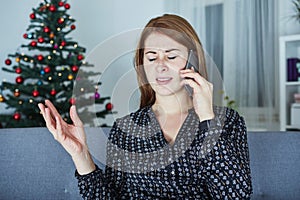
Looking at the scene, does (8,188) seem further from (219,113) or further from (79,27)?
(79,27)

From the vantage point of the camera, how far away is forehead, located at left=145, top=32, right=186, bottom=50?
829mm

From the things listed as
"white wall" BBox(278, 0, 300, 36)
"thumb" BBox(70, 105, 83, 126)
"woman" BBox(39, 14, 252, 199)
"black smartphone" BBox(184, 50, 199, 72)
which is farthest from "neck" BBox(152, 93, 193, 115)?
"white wall" BBox(278, 0, 300, 36)

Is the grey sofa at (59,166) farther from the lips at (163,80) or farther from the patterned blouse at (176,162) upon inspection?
the lips at (163,80)

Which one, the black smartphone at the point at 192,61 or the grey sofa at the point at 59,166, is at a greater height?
the black smartphone at the point at 192,61

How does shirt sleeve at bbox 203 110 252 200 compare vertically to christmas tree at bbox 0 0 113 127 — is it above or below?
below

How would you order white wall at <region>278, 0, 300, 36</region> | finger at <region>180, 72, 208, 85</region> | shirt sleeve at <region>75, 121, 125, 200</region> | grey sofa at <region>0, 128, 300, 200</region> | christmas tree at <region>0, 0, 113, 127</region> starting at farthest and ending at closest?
white wall at <region>278, 0, 300, 36</region> → christmas tree at <region>0, 0, 113, 127</region> → grey sofa at <region>0, 128, 300, 200</region> → shirt sleeve at <region>75, 121, 125, 200</region> → finger at <region>180, 72, 208, 85</region>

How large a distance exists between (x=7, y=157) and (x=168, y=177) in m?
0.64

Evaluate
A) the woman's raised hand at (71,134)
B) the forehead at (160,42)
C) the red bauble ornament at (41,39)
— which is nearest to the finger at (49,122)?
the woman's raised hand at (71,134)

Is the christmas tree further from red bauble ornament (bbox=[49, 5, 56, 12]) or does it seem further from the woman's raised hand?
the woman's raised hand

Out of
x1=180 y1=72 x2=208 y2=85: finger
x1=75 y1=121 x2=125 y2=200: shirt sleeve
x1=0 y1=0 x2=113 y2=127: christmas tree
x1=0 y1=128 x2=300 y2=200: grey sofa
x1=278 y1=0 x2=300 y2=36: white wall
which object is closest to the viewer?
x1=180 y1=72 x2=208 y2=85: finger

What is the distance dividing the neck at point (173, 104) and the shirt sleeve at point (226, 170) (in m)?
0.14

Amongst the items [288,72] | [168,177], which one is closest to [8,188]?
[168,177]

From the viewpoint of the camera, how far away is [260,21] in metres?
3.04

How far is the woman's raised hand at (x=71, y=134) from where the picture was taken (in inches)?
31.7
